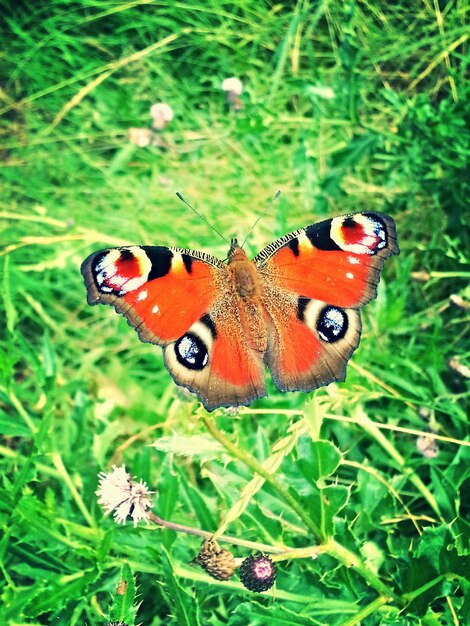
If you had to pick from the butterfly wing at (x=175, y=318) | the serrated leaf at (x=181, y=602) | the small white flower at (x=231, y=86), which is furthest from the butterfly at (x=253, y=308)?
the small white flower at (x=231, y=86)

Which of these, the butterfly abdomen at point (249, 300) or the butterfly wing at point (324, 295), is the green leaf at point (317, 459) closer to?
the butterfly wing at point (324, 295)

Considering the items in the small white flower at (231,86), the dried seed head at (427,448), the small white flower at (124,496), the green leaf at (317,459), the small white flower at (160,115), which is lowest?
the dried seed head at (427,448)

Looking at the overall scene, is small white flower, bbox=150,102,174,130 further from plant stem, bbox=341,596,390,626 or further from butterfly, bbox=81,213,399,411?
plant stem, bbox=341,596,390,626

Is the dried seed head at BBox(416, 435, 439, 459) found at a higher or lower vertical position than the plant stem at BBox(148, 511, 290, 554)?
lower

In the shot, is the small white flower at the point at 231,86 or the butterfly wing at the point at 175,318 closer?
the butterfly wing at the point at 175,318

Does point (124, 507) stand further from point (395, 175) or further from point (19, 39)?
point (19, 39)

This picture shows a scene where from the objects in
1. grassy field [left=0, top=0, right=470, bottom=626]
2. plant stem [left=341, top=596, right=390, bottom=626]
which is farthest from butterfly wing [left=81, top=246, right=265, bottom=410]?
plant stem [left=341, top=596, right=390, bottom=626]

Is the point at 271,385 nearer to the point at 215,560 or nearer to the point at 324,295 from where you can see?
the point at 324,295
